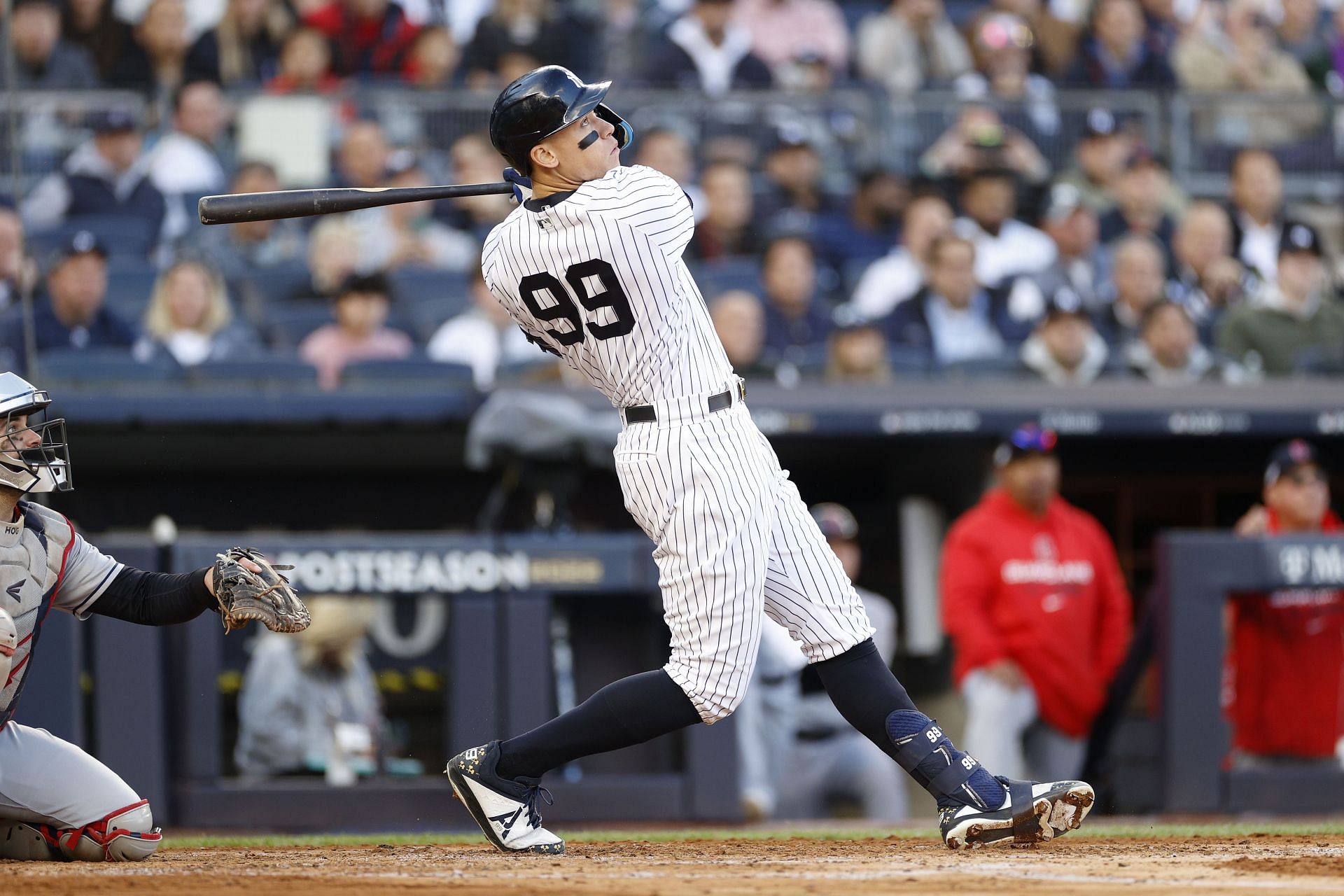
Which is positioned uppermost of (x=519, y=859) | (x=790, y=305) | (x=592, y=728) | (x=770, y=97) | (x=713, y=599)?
(x=770, y=97)

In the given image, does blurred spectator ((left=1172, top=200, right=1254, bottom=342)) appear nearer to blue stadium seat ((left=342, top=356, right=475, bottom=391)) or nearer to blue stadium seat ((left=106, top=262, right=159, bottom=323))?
blue stadium seat ((left=342, top=356, right=475, bottom=391))

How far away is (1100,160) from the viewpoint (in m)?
9.09

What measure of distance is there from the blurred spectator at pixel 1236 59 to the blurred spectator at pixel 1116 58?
0.14 meters

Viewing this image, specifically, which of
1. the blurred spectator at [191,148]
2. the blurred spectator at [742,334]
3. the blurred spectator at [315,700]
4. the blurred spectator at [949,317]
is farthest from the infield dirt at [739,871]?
the blurred spectator at [191,148]

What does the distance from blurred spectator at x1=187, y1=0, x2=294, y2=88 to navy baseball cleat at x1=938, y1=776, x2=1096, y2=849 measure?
6.30 metres

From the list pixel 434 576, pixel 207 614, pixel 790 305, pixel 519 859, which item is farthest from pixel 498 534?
pixel 519 859

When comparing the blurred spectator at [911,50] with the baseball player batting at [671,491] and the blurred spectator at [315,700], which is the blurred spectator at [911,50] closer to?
the blurred spectator at [315,700]

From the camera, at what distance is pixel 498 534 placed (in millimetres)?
6160

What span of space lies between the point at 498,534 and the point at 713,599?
8.83 feet

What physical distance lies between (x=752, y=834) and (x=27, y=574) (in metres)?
2.10

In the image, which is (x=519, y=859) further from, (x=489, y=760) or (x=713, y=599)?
(x=713, y=599)

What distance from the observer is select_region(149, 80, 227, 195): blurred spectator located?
8.20 meters

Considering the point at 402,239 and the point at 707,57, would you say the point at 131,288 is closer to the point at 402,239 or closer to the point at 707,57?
the point at 402,239

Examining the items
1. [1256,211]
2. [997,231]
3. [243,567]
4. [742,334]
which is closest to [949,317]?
[997,231]
